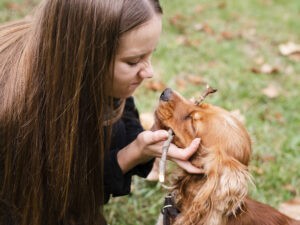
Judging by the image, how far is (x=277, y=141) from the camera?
4.26m

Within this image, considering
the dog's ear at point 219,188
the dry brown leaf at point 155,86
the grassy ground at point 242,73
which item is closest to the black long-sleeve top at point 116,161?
the grassy ground at point 242,73

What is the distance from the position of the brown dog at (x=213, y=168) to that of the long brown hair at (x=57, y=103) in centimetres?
44

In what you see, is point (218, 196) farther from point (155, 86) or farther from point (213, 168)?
point (155, 86)

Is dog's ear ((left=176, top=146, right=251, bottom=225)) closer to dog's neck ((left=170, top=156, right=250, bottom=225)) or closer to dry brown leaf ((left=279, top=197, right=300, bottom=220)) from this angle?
dog's neck ((left=170, top=156, right=250, bottom=225))

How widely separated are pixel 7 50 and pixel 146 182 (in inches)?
62.5

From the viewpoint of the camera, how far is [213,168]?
102 inches

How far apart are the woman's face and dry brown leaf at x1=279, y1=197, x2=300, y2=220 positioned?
5.08 feet

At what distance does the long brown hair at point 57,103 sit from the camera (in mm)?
2494

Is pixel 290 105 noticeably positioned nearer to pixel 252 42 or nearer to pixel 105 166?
pixel 252 42

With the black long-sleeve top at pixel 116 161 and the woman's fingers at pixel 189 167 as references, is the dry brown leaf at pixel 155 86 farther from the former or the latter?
the woman's fingers at pixel 189 167

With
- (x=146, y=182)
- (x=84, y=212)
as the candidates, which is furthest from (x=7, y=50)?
(x=146, y=182)

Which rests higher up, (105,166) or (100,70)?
(100,70)

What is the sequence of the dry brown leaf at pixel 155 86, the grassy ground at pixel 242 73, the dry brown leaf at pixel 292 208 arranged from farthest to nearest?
the dry brown leaf at pixel 155 86 < the grassy ground at pixel 242 73 < the dry brown leaf at pixel 292 208

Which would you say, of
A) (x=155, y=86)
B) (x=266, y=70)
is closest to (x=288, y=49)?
(x=266, y=70)
